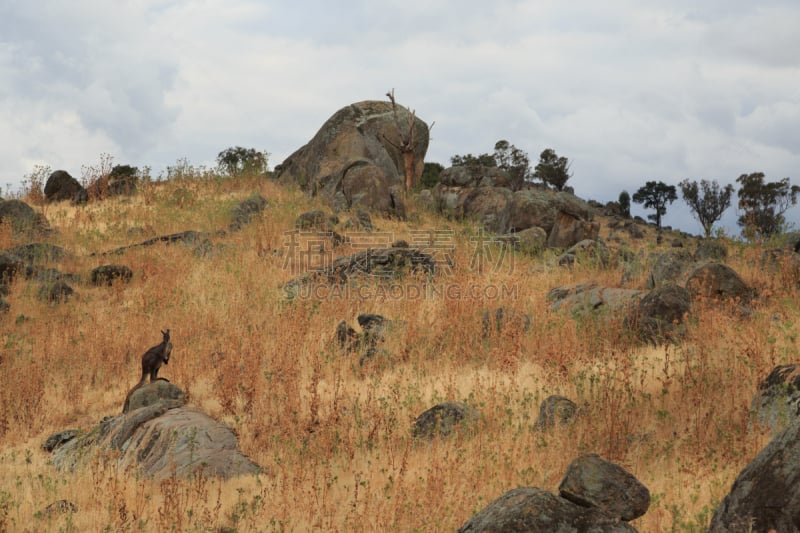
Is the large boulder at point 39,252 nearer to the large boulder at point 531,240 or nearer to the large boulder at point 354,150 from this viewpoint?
the large boulder at point 354,150

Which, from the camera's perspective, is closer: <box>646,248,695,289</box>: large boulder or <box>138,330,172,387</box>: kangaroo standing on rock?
<box>138,330,172,387</box>: kangaroo standing on rock

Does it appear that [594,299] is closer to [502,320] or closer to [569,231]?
[502,320]

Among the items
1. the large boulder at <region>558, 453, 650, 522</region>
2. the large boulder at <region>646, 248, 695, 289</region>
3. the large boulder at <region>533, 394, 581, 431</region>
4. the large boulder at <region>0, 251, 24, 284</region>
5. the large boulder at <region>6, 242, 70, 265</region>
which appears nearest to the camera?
the large boulder at <region>558, 453, 650, 522</region>

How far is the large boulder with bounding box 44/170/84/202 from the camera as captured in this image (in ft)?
62.4

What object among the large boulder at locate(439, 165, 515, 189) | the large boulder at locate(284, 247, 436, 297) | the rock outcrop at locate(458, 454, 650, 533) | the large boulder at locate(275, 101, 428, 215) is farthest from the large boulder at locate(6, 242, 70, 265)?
the large boulder at locate(439, 165, 515, 189)

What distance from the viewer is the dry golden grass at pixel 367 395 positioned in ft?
15.5

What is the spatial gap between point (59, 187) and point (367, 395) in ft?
51.9

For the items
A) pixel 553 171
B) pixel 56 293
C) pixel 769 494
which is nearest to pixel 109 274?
pixel 56 293

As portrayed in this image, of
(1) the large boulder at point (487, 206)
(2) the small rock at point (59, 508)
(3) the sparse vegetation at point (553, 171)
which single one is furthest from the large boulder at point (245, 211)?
(3) the sparse vegetation at point (553, 171)

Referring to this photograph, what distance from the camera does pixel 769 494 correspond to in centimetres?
305

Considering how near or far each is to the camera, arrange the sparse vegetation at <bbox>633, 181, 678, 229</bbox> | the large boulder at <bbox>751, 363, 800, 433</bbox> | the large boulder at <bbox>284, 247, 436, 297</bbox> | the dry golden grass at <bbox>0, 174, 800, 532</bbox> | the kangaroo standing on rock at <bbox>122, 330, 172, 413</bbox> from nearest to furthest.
Answer: 1. the dry golden grass at <bbox>0, 174, 800, 532</bbox>
2. the large boulder at <bbox>751, 363, 800, 433</bbox>
3. the kangaroo standing on rock at <bbox>122, 330, 172, 413</bbox>
4. the large boulder at <bbox>284, 247, 436, 297</bbox>
5. the sparse vegetation at <bbox>633, 181, 678, 229</bbox>

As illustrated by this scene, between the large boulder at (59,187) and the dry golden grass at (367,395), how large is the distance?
8.26 metres

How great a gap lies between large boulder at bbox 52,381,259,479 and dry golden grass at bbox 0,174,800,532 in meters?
0.20

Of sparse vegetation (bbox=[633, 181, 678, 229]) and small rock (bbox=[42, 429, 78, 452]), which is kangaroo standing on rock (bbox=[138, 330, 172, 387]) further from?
sparse vegetation (bbox=[633, 181, 678, 229])
